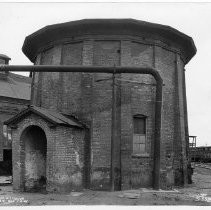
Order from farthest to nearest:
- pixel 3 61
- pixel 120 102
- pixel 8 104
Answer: pixel 3 61
pixel 8 104
pixel 120 102

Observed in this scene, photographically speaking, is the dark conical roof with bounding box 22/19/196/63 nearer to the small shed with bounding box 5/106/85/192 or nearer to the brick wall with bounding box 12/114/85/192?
the small shed with bounding box 5/106/85/192

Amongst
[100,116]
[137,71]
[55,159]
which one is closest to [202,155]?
[100,116]

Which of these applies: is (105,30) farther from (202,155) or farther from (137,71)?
(202,155)

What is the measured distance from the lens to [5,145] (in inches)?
1177

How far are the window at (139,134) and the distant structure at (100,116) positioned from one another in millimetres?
43

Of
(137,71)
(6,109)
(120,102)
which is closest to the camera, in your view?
(137,71)

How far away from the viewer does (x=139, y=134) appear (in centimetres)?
1584

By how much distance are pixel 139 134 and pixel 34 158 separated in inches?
182

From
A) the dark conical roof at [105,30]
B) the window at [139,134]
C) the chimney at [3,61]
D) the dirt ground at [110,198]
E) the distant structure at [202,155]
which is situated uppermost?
the chimney at [3,61]

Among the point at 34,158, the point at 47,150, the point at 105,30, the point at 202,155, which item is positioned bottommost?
the point at 202,155

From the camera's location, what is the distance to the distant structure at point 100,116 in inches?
577

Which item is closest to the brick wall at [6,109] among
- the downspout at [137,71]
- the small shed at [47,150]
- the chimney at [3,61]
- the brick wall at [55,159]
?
the chimney at [3,61]

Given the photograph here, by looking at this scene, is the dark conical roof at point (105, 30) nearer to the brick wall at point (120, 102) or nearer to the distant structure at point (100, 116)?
the distant structure at point (100, 116)

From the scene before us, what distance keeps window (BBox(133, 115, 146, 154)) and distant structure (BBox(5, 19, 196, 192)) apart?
0.04 m
